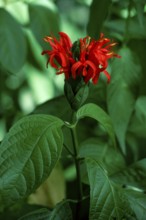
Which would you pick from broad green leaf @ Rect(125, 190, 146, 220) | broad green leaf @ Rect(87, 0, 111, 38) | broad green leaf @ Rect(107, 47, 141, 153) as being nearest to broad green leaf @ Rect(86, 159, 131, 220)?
broad green leaf @ Rect(125, 190, 146, 220)

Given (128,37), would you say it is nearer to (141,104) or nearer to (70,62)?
(141,104)

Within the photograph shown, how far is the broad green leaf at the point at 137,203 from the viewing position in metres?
0.60

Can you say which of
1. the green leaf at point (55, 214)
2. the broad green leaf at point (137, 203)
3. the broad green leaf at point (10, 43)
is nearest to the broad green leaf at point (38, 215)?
the green leaf at point (55, 214)

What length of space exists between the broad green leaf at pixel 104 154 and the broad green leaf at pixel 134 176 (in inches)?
2.5

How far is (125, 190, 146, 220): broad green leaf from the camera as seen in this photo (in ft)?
1.98

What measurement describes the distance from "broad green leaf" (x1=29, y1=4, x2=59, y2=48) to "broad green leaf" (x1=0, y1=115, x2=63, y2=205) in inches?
13.2

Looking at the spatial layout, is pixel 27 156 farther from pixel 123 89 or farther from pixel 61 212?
pixel 123 89

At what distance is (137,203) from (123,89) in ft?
0.70

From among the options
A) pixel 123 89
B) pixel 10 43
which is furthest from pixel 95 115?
pixel 10 43

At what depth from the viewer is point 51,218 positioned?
62cm

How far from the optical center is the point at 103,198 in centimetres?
57

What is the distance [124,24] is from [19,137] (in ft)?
1.33

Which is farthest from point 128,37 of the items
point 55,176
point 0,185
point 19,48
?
point 0,185

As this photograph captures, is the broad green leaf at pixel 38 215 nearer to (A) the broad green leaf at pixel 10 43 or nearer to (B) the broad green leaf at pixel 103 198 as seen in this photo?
(B) the broad green leaf at pixel 103 198
